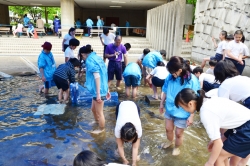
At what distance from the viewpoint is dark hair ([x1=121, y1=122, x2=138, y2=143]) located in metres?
2.73

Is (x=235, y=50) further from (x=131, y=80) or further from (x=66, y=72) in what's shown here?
(x=66, y=72)

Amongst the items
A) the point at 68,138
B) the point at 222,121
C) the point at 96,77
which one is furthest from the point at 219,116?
the point at 68,138

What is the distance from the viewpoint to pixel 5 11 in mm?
25328

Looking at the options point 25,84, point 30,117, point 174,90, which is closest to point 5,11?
point 25,84

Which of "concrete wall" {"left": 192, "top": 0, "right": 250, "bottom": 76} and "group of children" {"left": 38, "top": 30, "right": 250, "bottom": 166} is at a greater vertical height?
"concrete wall" {"left": 192, "top": 0, "right": 250, "bottom": 76}

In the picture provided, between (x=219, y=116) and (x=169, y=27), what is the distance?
988cm

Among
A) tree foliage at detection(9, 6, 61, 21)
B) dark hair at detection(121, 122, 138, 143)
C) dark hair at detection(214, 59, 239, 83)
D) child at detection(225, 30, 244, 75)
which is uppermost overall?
tree foliage at detection(9, 6, 61, 21)

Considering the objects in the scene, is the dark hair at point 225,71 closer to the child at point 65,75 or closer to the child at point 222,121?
the child at point 222,121

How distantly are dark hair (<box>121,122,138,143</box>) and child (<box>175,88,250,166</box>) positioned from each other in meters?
0.66

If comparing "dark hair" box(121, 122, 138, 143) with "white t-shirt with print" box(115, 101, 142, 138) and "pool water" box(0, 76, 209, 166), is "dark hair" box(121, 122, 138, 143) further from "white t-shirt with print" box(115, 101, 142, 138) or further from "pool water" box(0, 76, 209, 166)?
"pool water" box(0, 76, 209, 166)

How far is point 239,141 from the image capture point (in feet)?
7.77

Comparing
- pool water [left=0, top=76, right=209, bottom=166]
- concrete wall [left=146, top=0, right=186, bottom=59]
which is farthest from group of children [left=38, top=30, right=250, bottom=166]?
concrete wall [left=146, top=0, right=186, bottom=59]

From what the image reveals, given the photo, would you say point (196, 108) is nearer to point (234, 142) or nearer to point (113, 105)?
point (234, 142)

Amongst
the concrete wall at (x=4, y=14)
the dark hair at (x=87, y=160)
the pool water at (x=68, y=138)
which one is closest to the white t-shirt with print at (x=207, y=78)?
the pool water at (x=68, y=138)
